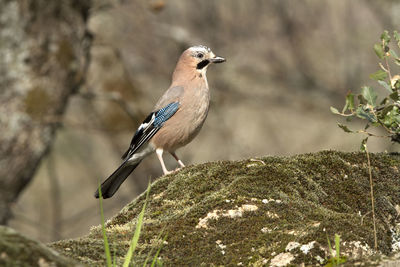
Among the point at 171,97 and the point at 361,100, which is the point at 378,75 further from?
the point at 171,97

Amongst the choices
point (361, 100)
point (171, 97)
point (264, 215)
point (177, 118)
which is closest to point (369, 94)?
point (361, 100)

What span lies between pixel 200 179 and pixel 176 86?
9.82 feet

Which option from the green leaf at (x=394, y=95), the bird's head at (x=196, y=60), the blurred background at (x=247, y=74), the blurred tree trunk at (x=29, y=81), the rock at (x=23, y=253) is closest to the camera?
the rock at (x=23, y=253)

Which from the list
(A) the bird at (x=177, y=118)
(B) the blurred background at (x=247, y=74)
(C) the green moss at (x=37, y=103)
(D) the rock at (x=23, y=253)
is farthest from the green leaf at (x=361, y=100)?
(B) the blurred background at (x=247, y=74)

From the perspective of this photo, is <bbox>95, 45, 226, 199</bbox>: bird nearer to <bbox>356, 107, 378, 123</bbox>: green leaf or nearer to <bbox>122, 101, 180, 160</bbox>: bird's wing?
<bbox>122, 101, 180, 160</bbox>: bird's wing

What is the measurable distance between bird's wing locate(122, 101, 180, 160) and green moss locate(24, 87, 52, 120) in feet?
6.21

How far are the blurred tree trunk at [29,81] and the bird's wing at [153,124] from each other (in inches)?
74.4

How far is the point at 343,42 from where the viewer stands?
43.8 feet

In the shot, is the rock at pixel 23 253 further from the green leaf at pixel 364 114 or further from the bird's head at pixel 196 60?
the bird's head at pixel 196 60

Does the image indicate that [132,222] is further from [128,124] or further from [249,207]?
[128,124]

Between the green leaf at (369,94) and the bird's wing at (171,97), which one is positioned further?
the bird's wing at (171,97)

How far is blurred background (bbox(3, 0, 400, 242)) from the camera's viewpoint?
498 inches

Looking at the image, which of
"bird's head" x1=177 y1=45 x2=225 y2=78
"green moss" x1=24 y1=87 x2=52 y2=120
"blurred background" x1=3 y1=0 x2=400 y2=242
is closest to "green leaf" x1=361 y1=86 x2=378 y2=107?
"bird's head" x1=177 y1=45 x2=225 y2=78

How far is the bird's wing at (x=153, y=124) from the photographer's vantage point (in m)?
6.46
